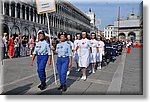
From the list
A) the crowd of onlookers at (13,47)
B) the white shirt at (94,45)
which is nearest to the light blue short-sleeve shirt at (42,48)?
the white shirt at (94,45)

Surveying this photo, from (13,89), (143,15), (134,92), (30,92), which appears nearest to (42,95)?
(30,92)

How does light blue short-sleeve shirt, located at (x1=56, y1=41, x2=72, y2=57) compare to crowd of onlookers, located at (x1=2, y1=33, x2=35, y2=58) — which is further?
crowd of onlookers, located at (x1=2, y1=33, x2=35, y2=58)

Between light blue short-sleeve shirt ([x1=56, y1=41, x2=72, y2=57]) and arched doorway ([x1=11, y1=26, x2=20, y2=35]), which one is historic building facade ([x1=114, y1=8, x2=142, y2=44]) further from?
light blue short-sleeve shirt ([x1=56, y1=41, x2=72, y2=57])

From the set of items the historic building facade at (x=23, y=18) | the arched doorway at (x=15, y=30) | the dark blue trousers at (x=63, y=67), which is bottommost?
the dark blue trousers at (x=63, y=67)

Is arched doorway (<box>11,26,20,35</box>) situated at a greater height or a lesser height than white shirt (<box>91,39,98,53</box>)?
greater

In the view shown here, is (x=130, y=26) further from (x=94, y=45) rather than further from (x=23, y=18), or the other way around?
(x=94, y=45)

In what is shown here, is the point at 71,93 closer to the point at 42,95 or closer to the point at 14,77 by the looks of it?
the point at 42,95

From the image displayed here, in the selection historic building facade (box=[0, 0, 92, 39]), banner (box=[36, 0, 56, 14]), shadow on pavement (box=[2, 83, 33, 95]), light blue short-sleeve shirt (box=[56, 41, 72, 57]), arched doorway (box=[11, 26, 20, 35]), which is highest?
historic building facade (box=[0, 0, 92, 39])

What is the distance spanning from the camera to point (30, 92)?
6.42 m

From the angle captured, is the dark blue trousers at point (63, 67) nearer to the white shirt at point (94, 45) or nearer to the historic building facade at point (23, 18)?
the white shirt at point (94, 45)

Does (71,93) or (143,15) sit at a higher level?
(143,15)

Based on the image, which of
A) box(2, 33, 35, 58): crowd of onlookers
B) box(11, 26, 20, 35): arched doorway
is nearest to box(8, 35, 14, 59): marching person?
box(2, 33, 35, 58): crowd of onlookers

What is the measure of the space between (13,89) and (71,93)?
1.58 meters

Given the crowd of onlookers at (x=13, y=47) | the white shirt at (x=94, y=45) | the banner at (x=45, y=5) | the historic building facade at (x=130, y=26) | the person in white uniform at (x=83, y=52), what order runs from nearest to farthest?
the banner at (x=45, y=5) → the person in white uniform at (x=83, y=52) → the white shirt at (x=94, y=45) → the crowd of onlookers at (x=13, y=47) → the historic building facade at (x=130, y=26)
